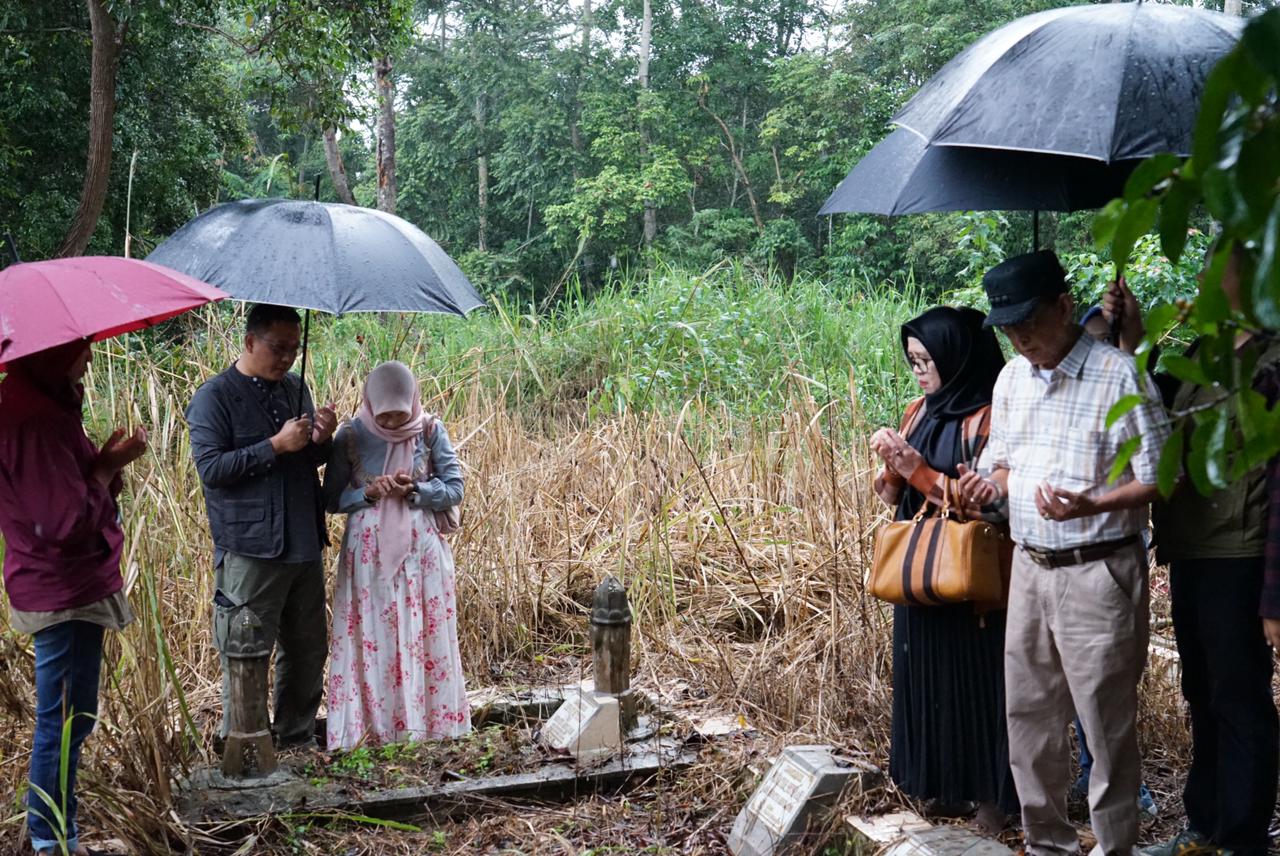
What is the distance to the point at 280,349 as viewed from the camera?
3971mm

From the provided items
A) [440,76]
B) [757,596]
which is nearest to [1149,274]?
[757,596]

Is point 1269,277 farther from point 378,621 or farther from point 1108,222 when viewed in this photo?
point 378,621

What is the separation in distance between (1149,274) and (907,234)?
1131 cm

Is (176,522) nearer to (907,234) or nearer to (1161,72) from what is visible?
(1161,72)

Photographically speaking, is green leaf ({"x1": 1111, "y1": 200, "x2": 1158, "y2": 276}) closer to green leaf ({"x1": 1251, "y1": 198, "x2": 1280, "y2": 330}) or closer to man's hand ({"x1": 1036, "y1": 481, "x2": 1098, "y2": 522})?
green leaf ({"x1": 1251, "y1": 198, "x2": 1280, "y2": 330})

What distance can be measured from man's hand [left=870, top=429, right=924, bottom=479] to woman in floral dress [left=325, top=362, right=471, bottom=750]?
66.8 inches

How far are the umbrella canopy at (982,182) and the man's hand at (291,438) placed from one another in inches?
72.1

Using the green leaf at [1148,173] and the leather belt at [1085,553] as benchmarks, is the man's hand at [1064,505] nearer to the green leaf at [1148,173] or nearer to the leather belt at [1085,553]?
the leather belt at [1085,553]

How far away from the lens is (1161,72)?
2824 mm

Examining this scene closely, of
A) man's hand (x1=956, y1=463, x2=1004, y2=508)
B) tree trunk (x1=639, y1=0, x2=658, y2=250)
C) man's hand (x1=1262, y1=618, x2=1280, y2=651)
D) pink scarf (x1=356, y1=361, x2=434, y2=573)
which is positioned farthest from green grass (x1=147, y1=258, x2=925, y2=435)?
tree trunk (x1=639, y1=0, x2=658, y2=250)

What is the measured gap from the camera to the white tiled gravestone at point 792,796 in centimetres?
343

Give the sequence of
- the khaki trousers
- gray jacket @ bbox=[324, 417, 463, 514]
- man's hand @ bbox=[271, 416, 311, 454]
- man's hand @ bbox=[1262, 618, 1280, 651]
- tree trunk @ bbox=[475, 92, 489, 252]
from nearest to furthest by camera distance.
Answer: man's hand @ bbox=[1262, 618, 1280, 651] → the khaki trousers → man's hand @ bbox=[271, 416, 311, 454] → gray jacket @ bbox=[324, 417, 463, 514] → tree trunk @ bbox=[475, 92, 489, 252]

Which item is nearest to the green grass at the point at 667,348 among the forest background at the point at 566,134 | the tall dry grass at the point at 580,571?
the tall dry grass at the point at 580,571

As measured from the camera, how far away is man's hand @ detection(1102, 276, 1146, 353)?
3.15m
